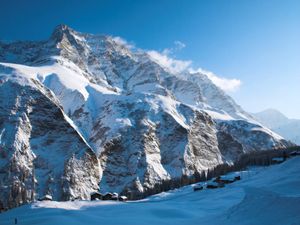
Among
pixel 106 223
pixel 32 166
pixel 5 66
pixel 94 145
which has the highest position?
pixel 5 66

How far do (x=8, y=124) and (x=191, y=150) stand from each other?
88.6 metres

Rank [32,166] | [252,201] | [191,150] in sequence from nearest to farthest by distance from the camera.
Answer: [252,201]
[32,166]
[191,150]

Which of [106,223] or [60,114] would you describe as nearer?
[106,223]

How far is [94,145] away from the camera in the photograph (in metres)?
183

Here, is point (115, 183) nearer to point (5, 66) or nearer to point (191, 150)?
point (191, 150)

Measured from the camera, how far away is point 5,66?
19625 centimetres

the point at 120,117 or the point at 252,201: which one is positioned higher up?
the point at 120,117

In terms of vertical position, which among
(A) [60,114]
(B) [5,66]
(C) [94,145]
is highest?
(B) [5,66]

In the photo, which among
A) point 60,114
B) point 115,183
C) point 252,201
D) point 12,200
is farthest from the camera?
point 60,114

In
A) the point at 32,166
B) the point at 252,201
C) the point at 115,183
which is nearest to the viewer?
the point at 252,201

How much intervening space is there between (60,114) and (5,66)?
1770 inches

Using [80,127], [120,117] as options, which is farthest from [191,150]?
[80,127]

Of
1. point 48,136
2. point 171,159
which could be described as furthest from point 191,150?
point 48,136

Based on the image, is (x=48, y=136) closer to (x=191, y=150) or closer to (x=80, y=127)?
(x=80, y=127)
